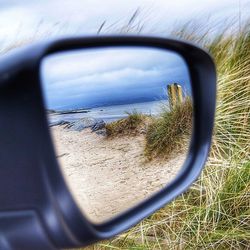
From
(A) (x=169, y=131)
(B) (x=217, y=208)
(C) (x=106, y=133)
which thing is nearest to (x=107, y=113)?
(C) (x=106, y=133)

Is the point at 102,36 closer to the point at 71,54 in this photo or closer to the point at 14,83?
the point at 71,54

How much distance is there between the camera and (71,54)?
808mm

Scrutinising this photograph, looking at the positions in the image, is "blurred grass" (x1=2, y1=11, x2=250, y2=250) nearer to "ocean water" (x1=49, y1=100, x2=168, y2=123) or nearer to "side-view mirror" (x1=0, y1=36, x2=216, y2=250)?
"side-view mirror" (x1=0, y1=36, x2=216, y2=250)

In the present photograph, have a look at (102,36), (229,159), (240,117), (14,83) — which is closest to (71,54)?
(102,36)

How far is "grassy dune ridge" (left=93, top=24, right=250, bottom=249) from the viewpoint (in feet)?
10.5

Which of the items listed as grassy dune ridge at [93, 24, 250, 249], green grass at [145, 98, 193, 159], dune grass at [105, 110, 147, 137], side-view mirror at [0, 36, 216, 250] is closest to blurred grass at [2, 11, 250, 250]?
grassy dune ridge at [93, 24, 250, 249]

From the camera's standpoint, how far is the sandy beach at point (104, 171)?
0.83 metres

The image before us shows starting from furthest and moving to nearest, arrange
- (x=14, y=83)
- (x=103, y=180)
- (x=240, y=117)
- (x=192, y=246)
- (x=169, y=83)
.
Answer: (x=240, y=117)
(x=192, y=246)
(x=169, y=83)
(x=103, y=180)
(x=14, y=83)

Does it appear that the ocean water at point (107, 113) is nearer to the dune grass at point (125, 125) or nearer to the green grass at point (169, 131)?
the dune grass at point (125, 125)

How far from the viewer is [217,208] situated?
3.35 metres

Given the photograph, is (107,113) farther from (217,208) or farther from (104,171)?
(217,208)

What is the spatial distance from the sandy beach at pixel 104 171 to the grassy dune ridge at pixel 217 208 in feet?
6.41

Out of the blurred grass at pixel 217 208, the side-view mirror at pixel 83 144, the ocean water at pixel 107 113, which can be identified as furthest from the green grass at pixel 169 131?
the blurred grass at pixel 217 208

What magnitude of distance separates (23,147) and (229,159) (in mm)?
3096
